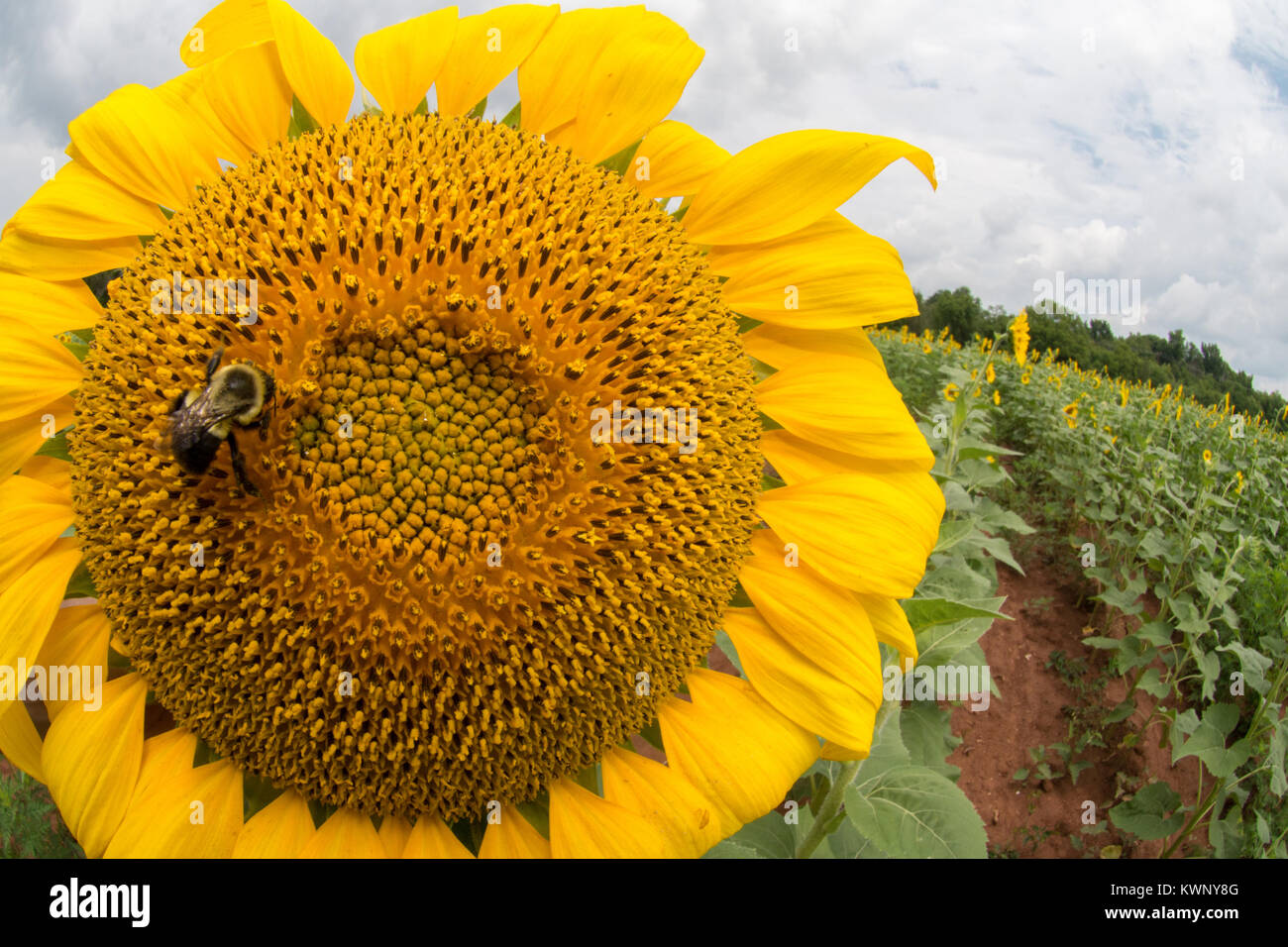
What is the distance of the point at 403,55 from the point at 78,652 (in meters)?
1.38

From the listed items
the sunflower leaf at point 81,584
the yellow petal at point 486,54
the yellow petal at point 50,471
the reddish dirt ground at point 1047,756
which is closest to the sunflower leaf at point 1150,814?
the reddish dirt ground at point 1047,756

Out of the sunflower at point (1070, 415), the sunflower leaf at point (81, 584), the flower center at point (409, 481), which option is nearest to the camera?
the flower center at point (409, 481)

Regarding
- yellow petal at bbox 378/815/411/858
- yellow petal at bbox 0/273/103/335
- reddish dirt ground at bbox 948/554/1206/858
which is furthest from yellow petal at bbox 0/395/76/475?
reddish dirt ground at bbox 948/554/1206/858

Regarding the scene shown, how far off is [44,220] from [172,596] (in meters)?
0.87

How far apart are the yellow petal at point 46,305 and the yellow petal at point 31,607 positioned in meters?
0.48

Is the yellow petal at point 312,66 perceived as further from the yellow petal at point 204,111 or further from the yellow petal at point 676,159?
the yellow petal at point 676,159

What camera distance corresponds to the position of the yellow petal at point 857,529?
1.59 meters

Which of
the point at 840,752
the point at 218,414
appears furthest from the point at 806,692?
the point at 218,414

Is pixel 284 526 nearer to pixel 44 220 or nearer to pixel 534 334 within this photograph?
pixel 534 334

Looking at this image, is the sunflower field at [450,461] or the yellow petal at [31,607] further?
the yellow petal at [31,607]

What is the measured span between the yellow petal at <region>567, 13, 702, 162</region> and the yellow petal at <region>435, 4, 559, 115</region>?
163mm

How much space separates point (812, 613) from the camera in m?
1.62

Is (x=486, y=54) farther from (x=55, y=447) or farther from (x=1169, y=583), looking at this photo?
(x=1169, y=583)

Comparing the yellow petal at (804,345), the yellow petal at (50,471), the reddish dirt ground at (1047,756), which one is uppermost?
the yellow petal at (804,345)
